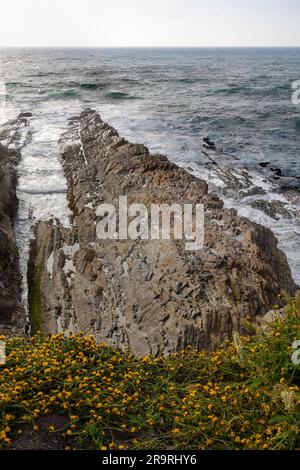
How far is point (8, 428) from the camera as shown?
378cm

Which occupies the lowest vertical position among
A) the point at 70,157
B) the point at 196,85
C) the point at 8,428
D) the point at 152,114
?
the point at 8,428

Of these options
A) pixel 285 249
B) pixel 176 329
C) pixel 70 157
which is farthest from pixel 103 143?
pixel 176 329

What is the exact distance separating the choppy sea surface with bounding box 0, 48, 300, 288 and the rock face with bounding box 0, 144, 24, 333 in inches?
17.0

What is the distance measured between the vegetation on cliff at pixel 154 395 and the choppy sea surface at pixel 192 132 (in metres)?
5.91

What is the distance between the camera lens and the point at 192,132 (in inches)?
930

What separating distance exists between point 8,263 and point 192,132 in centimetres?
1598

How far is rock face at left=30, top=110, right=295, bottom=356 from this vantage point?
7137 millimetres

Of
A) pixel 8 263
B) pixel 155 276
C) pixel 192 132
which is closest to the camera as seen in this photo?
pixel 155 276

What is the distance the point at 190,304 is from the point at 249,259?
148 cm
